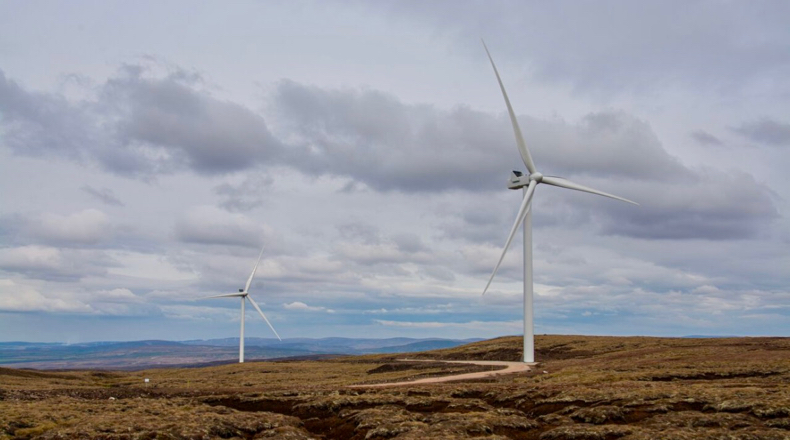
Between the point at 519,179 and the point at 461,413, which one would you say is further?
the point at 519,179

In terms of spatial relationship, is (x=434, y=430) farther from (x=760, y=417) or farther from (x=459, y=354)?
(x=459, y=354)

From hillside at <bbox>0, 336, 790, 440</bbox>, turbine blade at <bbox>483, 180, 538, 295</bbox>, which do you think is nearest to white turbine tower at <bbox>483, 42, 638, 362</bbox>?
turbine blade at <bbox>483, 180, 538, 295</bbox>

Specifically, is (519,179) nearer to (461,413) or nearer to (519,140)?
(519,140)

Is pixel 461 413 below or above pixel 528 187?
below

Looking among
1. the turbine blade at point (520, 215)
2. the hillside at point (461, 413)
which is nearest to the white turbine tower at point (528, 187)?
the turbine blade at point (520, 215)

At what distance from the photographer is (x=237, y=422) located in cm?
3578

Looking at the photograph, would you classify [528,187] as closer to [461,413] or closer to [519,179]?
[519,179]

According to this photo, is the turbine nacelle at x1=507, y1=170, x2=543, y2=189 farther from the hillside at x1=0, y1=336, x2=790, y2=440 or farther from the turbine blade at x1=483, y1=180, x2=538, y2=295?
the hillside at x1=0, y1=336, x2=790, y2=440

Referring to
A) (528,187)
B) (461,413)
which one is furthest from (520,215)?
(461,413)

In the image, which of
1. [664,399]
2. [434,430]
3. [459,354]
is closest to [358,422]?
[434,430]

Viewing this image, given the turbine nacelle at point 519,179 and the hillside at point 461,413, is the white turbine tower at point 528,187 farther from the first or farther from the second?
the hillside at point 461,413

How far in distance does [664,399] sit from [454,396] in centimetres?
1550

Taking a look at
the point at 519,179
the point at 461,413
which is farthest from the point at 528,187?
the point at 461,413

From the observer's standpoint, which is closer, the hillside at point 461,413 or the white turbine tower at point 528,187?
the hillside at point 461,413
